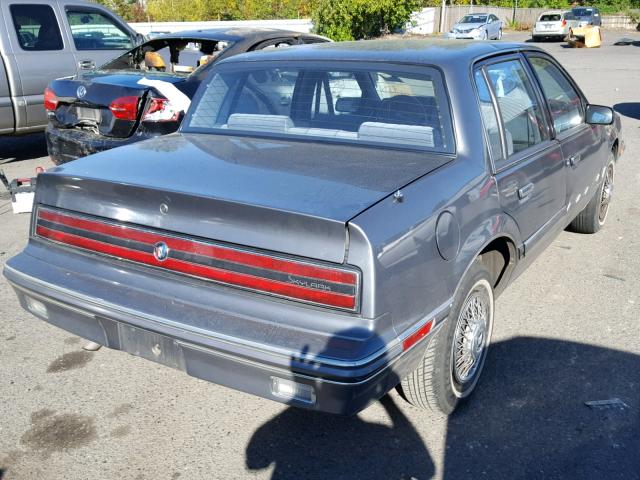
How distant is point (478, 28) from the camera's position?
3444cm

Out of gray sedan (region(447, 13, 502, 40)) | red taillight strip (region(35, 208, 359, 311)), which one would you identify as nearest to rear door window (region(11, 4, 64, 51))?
red taillight strip (region(35, 208, 359, 311))

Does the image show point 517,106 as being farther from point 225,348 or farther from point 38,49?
point 38,49

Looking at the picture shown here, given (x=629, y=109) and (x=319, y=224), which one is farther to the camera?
(x=629, y=109)

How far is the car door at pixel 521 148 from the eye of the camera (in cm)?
344

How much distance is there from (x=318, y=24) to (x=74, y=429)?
2676cm

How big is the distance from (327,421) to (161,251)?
1189 millimetres

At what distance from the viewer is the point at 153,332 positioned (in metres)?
2.72

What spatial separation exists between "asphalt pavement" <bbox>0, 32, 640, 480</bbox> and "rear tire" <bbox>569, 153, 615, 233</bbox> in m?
1.41

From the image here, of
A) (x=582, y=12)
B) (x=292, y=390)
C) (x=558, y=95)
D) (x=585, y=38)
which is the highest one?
(x=558, y=95)

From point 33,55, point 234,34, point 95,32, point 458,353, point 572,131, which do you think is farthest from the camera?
point 95,32

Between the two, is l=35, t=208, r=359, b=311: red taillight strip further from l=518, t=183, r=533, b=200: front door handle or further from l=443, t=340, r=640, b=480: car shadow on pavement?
l=518, t=183, r=533, b=200: front door handle

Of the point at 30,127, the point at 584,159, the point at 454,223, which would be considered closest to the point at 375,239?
the point at 454,223

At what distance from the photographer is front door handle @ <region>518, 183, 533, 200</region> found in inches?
139

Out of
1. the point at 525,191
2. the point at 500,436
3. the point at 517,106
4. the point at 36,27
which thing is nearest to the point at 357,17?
the point at 36,27
